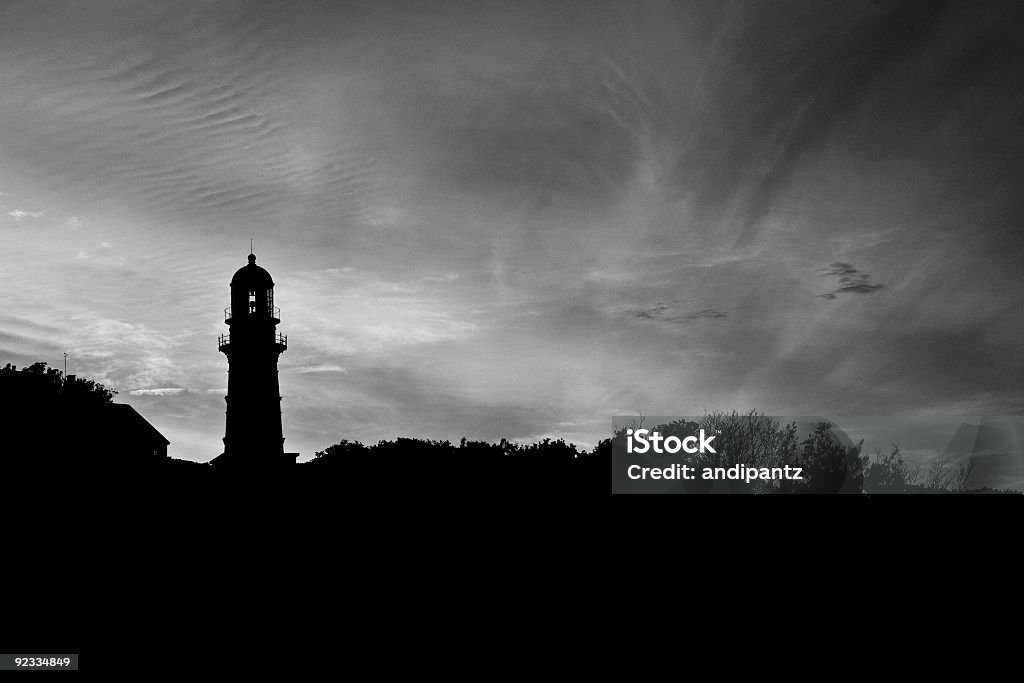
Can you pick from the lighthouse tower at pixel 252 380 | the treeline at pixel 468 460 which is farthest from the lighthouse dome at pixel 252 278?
the treeline at pixel 468 460

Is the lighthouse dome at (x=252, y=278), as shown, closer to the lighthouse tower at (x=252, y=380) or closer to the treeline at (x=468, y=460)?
the lighthouse tower at (x=252, y=380)

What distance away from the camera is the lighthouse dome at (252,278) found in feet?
156

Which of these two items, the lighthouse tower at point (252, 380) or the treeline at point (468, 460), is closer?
the treeline at point (468, 460)

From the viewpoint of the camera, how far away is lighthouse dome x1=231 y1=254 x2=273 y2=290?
4756 cm

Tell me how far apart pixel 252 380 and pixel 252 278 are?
6.01 m

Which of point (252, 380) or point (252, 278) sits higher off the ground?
point (252, 278)

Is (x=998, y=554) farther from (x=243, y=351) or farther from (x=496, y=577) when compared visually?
(x=243, y=351)

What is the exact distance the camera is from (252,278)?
4781cm

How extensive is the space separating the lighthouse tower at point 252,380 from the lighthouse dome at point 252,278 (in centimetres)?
6

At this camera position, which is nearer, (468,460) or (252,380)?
(252,380)

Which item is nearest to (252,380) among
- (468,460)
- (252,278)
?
(252,278)

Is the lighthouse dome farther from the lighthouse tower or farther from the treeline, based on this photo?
the treeline

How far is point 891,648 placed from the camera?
70.3 feet

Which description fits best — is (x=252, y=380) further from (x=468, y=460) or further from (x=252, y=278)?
(x=468, y=460)
